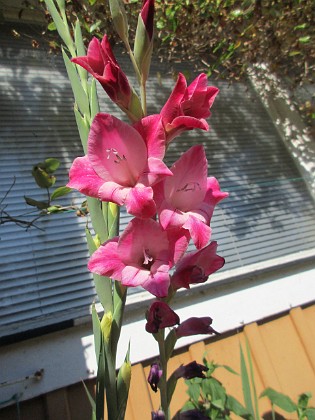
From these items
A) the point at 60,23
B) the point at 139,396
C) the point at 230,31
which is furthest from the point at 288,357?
the point at 230,31

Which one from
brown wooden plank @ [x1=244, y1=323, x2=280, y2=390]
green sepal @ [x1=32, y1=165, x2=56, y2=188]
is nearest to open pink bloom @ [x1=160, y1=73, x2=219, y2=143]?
green sepal @ [x1=32, y1=165, x2=56, y2=188]

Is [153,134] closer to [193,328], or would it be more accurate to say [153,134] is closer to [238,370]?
[193,328]

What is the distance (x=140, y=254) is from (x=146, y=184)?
88 millimetres

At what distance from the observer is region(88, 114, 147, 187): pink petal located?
1.31ft

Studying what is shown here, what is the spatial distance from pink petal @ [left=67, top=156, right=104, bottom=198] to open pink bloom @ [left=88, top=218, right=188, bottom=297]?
6cm

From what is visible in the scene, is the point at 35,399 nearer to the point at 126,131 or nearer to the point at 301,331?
the point at 126,131

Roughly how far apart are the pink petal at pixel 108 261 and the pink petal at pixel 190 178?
0.35ft

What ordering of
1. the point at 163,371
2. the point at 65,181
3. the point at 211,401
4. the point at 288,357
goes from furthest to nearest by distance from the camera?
the point at 65,181
the point at 288,357
the point at 211,401
the point at 163,371

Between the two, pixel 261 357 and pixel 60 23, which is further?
pixel 261 357

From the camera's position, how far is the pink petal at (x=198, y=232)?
38 centimetres

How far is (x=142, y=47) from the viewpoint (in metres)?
0.45

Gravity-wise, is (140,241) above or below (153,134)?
below

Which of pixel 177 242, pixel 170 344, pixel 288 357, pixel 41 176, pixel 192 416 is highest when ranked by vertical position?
pixel 41 176

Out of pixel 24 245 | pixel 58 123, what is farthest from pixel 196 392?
pixel 58 123
